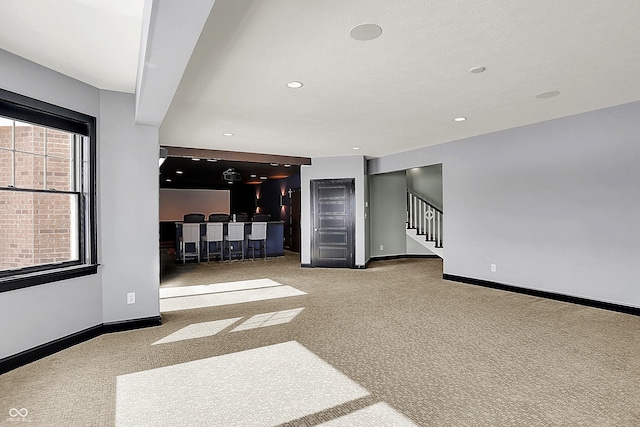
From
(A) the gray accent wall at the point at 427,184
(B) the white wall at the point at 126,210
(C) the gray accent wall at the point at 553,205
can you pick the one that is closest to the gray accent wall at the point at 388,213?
(A) the gray accent wall at the point at 427,184

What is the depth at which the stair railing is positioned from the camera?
27.2 ft

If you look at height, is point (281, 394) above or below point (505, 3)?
below

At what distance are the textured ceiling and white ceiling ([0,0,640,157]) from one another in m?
0.01

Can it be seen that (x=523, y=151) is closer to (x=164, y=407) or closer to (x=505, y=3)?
(x=505, y=3)

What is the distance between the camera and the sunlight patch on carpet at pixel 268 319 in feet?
12.8

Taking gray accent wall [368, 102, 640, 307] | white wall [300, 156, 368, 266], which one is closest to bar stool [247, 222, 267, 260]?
white wall [300, 156, 368, 266]

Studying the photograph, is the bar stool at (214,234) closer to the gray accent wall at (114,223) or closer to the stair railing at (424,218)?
the stair railing at (424,218)

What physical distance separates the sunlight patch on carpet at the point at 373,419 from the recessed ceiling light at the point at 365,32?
2534mm

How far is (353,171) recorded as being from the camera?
7.82 metres

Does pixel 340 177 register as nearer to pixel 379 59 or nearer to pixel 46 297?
pixel 379 59

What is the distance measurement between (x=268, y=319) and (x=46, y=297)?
84.8 inches

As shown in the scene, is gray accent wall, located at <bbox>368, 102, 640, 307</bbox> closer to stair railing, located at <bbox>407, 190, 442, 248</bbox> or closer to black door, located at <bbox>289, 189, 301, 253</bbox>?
stair railing, located at <bbox>407, 190, 442, 248</bbox>

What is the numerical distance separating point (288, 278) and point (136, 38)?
4970mm

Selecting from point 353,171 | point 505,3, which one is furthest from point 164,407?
point 353,171
